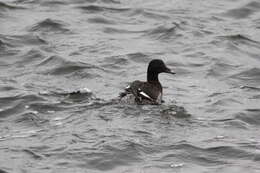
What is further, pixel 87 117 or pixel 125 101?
pixel 125 101

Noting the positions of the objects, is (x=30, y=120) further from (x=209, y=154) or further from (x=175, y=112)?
(x=209, y=154)

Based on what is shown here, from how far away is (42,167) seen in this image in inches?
420

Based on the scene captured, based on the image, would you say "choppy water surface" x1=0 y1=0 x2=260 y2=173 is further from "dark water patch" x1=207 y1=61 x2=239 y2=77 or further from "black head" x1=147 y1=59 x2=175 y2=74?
"black head" x1=147 y1=59 x2=175 y2=74

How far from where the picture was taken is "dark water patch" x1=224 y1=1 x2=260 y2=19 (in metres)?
20.7

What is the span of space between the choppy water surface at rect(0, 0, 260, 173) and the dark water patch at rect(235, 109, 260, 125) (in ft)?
0.12

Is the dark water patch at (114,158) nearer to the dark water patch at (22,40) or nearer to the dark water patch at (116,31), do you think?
the dark water patch at (22,40)

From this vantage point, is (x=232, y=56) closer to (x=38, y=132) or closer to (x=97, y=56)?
(x=97, y=56)

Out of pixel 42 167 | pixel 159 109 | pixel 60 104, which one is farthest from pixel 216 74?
pixel 42 167

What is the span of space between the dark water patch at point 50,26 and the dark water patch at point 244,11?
14.5ft

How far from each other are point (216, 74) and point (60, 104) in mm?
4047

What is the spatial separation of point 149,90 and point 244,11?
7.50 m

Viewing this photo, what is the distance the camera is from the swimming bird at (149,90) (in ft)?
45.3

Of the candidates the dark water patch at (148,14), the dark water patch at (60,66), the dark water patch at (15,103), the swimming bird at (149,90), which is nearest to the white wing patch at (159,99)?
the swimming bird at (149,90)

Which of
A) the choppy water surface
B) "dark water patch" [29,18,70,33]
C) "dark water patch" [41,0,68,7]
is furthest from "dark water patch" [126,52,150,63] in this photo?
"dark water patch" [41,0,68,7]
